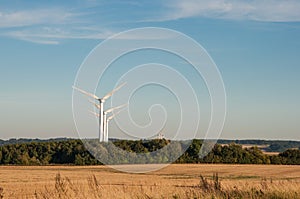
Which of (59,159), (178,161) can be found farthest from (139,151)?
(59,159)

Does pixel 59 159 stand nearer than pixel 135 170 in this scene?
No

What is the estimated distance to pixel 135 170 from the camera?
6350 cm

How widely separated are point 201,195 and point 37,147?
72.0 meters

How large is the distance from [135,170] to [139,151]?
15.6 m

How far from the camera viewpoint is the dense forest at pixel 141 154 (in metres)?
76.7

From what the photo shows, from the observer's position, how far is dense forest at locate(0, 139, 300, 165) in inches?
3019

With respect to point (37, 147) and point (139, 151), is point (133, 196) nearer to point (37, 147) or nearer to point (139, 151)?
point (139, 151)

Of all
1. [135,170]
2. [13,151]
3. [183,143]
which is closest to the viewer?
[135,170]

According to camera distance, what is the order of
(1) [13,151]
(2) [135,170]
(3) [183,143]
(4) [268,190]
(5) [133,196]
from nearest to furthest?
(5) [133,196] < (4) [268,190] < (2) [135,170] < (3) [183,143] < (1) [13,151]

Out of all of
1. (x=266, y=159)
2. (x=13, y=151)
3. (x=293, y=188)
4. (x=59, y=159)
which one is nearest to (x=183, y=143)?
(x=266, y=159)

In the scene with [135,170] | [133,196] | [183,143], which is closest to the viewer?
[133,196]

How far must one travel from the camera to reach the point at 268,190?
50.3 ft

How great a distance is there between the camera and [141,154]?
257 feet

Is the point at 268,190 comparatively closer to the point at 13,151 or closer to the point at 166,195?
the point at 166,195
